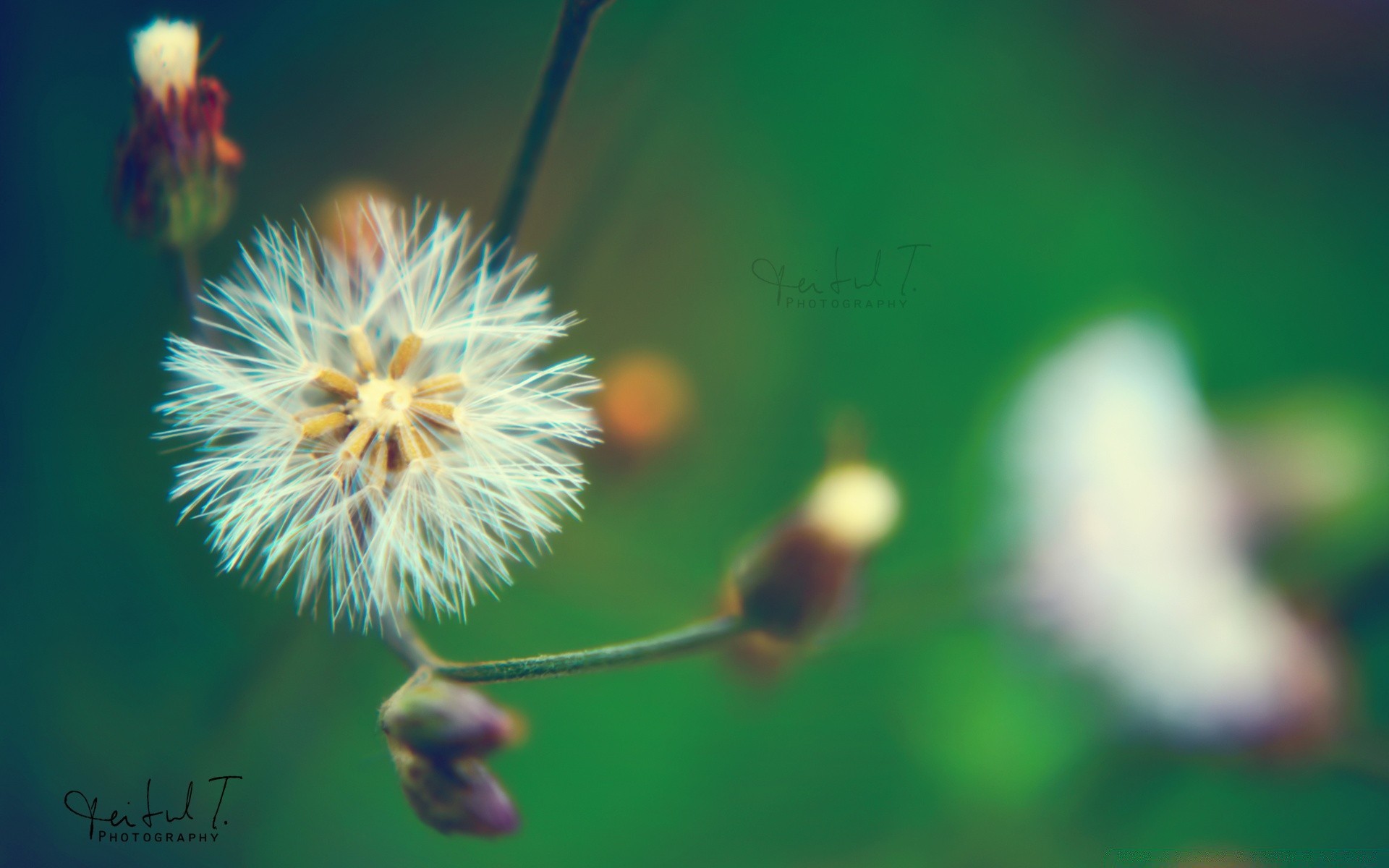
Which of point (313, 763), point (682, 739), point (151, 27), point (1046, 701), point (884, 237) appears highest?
point (884, 237)

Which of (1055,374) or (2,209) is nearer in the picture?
(2,209)

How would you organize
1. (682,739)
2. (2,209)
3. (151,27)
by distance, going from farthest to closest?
1. (682,739)
2. (2,209)
3. (151,27)

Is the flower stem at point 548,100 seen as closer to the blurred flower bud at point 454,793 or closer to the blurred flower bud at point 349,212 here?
the blurred flower bud at point 349,212

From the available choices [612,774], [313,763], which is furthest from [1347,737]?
[313,763]

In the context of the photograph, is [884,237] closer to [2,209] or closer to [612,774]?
[612,774]
